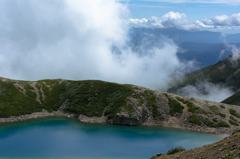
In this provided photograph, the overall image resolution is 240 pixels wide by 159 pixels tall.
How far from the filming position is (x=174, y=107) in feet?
306

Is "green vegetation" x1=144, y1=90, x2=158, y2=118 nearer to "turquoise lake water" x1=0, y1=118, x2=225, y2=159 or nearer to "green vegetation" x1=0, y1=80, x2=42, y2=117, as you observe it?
"turquoise lake water" x1=0, y1=118, x2=225, y2=159

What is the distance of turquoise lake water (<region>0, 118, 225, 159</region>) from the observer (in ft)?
193

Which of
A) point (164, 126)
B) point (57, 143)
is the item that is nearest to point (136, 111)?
point (164, 126)

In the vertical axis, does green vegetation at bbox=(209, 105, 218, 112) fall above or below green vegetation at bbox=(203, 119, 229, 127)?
above

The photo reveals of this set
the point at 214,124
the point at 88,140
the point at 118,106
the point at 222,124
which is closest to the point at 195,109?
the point at 214,124

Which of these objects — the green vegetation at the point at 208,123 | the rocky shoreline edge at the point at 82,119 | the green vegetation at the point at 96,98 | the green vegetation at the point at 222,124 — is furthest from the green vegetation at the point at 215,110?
the green vegetation at the point at 96,98

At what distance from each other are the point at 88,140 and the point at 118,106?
90.7ft

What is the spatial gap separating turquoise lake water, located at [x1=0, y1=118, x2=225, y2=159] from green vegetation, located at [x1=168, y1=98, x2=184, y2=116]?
1183 centimetres

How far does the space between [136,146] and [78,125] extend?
103 feet

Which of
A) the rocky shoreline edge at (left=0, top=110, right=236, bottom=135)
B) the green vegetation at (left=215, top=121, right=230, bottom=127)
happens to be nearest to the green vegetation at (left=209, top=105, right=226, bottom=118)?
the green vegetation at (left=215, top=121, right=230, bottom=127)

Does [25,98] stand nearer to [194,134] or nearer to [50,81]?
[50,81]

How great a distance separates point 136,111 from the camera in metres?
89.1

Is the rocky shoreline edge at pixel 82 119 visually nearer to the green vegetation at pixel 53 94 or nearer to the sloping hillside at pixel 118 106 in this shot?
the sloping hillside at pixel 118 106

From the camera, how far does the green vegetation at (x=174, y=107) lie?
90.7 meters
